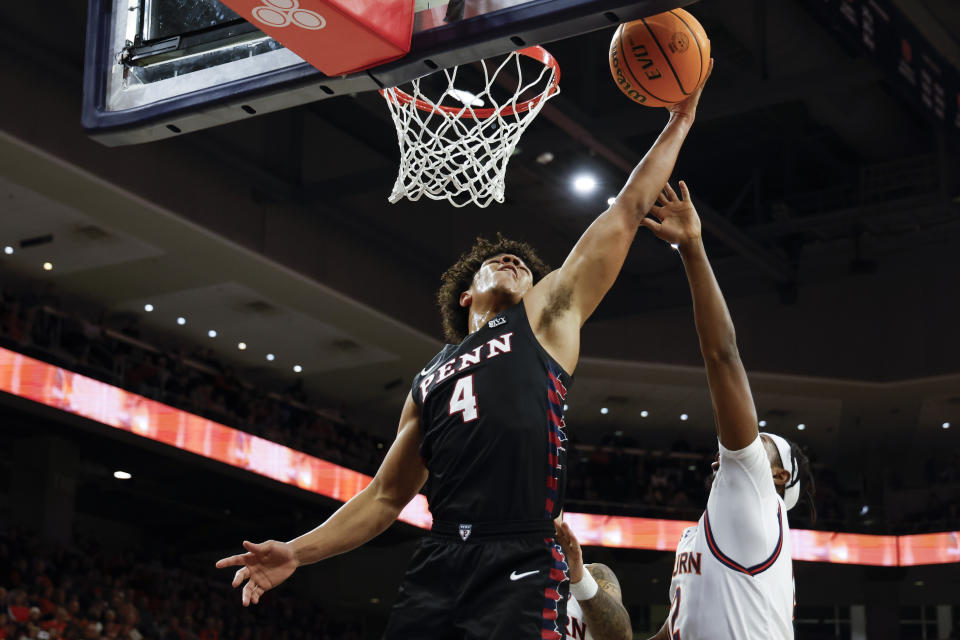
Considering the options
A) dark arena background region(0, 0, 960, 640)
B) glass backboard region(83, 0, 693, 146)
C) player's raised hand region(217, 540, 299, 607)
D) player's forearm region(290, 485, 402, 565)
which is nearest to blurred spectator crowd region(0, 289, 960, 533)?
dark arena background region(0, 0, 960, 640)

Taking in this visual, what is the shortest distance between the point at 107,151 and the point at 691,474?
1237 centimetres

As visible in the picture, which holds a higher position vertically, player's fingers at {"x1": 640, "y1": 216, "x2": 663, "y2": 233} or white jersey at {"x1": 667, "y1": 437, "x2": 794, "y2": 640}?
player's fingers at {"x1": 640, "y1": 216, "x2": 663, "y2": 233}

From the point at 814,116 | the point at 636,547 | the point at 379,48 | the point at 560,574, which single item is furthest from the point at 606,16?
the point at 636,547

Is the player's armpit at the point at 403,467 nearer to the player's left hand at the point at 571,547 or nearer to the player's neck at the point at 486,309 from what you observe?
the player's neck at the point at 486,309

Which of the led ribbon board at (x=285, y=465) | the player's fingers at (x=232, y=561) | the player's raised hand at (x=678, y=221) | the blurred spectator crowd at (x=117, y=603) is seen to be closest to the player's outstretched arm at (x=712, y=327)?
the player's raised hand at (x=678, y=221)

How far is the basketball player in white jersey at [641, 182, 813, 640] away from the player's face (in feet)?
1.29

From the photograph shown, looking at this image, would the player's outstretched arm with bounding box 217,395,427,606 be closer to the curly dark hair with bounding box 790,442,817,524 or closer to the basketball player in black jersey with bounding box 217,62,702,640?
the basketball player in black jersey with bounding box 217,62,702,640

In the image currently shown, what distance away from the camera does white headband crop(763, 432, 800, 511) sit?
389 cm

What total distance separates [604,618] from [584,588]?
0.18 metres

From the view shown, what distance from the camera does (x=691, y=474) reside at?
21.2 m

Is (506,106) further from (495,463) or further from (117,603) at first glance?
(117,603)

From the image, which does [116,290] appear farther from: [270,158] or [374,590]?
[374,590]

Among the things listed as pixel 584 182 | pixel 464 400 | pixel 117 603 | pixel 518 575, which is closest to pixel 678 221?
pixel 464 400

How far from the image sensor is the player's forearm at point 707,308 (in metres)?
3.47
